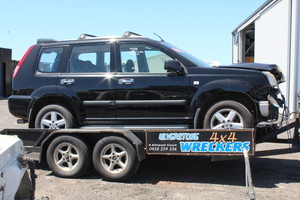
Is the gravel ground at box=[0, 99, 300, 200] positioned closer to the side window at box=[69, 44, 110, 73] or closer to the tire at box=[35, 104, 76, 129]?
the tire at box=[35, 104, 76, 129]

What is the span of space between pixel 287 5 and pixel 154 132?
1036cm

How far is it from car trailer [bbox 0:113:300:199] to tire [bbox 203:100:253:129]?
0.60 ft

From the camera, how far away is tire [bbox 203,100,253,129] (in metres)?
5.05

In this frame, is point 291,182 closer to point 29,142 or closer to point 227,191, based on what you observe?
point 227,191

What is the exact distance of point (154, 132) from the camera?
17.3 feet

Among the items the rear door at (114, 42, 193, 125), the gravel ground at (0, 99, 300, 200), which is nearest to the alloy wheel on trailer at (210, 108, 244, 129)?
the rear door at (114, 42, 193, 125)

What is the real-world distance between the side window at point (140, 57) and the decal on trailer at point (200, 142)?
1.12m

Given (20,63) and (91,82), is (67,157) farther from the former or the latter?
(20,63)

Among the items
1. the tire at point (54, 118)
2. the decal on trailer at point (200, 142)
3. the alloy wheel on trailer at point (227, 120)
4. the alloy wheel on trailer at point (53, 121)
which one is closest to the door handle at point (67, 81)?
the tire at point (54, 118)

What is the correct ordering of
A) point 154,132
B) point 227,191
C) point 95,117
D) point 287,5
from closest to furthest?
1. point 227,191
2. point 154,132
3. point 95,117
4. point 287,5

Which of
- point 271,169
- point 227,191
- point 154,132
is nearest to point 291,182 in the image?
point 271,169

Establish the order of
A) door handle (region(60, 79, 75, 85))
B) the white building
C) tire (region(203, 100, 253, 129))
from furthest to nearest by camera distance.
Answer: the white building
door handle (region(60, 79, 75, 85))
tire (region(203, 100, 253, 129))

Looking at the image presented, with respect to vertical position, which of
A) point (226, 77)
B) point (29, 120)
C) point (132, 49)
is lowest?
point (29, 120)

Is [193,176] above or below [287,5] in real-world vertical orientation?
below
